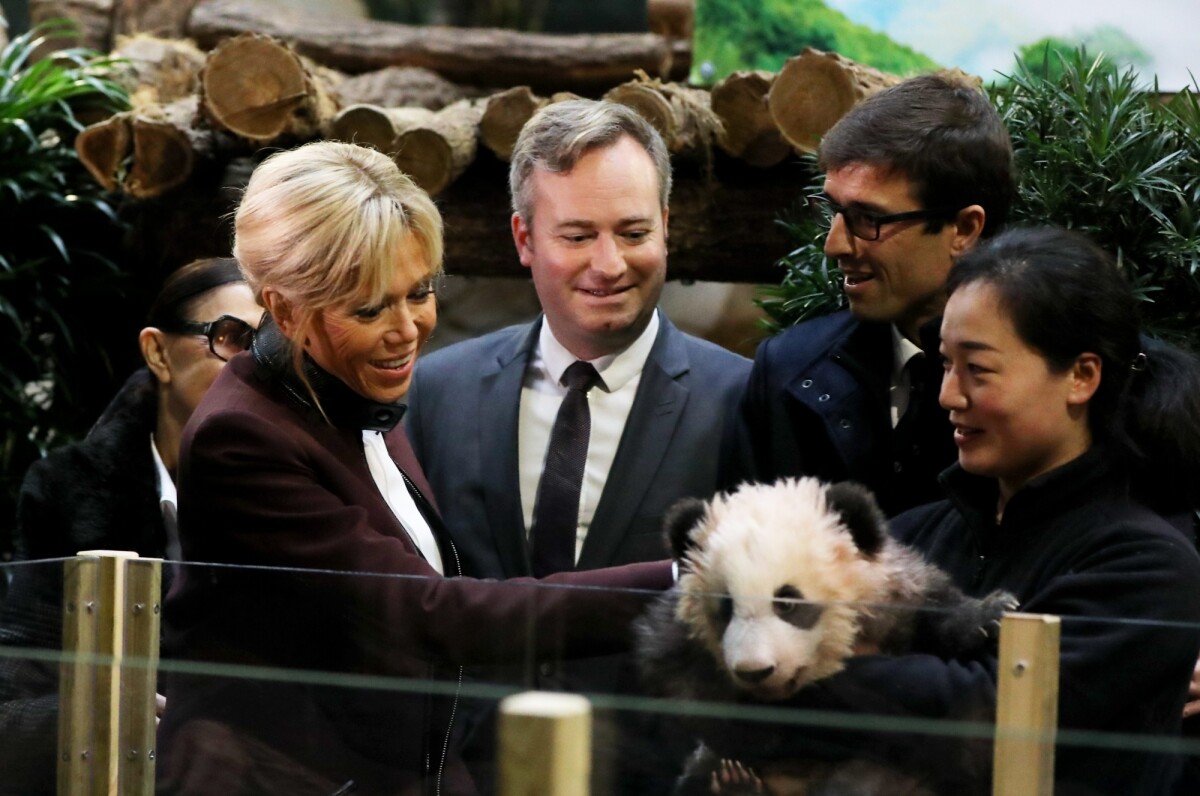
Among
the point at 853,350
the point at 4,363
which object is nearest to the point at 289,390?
the point at 853,350

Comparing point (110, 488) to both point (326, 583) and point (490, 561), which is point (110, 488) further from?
point (326, 583)

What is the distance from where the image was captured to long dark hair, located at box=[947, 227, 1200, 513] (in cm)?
203

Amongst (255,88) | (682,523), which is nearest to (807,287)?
(682,523)

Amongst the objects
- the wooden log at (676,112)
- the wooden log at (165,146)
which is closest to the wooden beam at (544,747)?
the wooden log at (676,112)

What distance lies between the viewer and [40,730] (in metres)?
2.12

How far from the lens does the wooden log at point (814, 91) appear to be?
4.17 m

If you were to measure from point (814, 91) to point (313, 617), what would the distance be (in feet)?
9.15

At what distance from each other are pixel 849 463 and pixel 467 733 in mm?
971

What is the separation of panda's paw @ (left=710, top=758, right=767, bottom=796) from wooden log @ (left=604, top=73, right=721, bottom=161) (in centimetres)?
292

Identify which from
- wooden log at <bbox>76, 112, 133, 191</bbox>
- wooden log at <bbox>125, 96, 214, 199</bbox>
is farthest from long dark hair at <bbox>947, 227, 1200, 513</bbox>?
wooden log at <bbox>76, 112, 133, 191</bbox>

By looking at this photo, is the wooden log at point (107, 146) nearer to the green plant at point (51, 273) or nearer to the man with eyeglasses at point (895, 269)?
the green plant at point (51, 273)

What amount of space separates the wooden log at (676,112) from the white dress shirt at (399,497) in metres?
2.25

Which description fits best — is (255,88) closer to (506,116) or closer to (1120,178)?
(506,116)

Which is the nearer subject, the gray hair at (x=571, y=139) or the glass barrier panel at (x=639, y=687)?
the glass barrier panel at (x=639, y=687)
